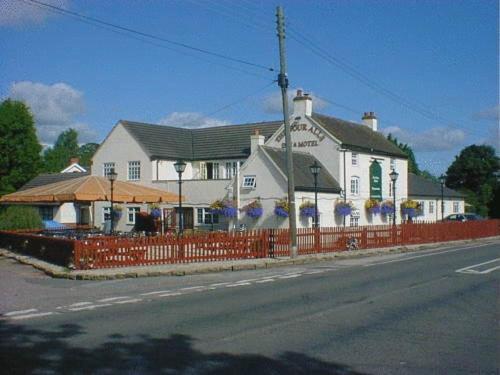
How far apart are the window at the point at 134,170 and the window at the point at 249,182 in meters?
11.0

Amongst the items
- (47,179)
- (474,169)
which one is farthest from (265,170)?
(474,169)

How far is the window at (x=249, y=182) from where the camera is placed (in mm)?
38250

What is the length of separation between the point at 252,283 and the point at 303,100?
2760 centimetres

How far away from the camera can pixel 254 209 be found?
122 feet

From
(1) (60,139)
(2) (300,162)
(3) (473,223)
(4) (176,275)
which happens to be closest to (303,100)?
(2) (300,162)

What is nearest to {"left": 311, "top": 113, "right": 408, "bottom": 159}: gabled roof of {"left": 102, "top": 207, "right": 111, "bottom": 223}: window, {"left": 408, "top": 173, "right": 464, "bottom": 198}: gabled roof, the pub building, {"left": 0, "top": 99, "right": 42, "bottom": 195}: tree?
the pub building

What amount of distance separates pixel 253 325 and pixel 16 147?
5246 centimetres

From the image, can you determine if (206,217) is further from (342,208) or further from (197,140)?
(197,140)

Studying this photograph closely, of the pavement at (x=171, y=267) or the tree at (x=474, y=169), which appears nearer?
the pavement at (x=171, y=267)

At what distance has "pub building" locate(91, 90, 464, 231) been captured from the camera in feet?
124

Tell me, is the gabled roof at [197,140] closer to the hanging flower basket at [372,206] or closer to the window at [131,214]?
the window at [131,214]

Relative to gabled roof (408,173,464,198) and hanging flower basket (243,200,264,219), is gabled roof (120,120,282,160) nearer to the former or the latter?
hanging flower basket (243,200,264,219)

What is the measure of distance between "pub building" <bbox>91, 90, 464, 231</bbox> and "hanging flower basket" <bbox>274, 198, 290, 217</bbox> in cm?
7

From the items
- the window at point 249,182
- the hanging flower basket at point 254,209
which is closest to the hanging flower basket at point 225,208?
the hanging flower basket at point 254,209
